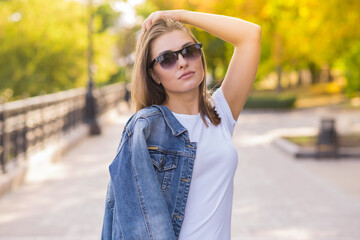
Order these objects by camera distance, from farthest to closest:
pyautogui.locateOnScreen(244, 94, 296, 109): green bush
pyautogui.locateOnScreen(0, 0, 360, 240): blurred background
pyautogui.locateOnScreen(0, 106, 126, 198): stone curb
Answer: pyautogui.locateOnScreen(244, 94, 296, 109): green bush < pyautogui.locateOnScreen(0, 106, 126, 198): stone curb < pyautogui.locateOnScreen(0, 0, 360, 240): blurred background

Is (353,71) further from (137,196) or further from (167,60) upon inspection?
(137,196)

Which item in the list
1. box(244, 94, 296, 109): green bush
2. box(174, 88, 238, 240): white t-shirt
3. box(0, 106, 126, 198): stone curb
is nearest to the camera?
box(174, 88, 238, 240): white t-shirt

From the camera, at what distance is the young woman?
6.04 ft

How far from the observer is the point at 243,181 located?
30.1 ft

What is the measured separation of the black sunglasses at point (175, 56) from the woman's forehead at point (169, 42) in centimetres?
2

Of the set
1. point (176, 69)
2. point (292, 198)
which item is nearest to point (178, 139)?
point (176, 69)

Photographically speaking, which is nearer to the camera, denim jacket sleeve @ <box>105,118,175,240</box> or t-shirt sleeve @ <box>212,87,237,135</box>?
denim jacket sleeve @ <box>105,118,175,240</box>

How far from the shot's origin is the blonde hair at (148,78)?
85.8 inches

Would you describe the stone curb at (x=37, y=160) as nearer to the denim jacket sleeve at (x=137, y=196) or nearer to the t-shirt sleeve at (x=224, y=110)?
the t-shirt sleeve at (x=224, y=110)

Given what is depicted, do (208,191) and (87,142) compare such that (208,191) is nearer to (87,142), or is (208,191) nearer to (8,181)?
(8,181)

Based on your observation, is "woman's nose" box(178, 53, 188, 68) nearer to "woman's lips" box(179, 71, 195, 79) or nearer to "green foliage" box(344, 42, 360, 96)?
"woman's lips" box(179, 71, 195, 79)

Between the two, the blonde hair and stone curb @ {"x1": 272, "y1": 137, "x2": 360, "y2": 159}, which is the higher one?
the blonde hair

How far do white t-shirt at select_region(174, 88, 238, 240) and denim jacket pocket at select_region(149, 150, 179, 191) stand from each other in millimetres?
129

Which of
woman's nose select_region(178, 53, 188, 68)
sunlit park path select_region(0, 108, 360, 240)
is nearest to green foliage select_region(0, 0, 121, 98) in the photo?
sunlit park path select_region(0, 108, 360, 240)
